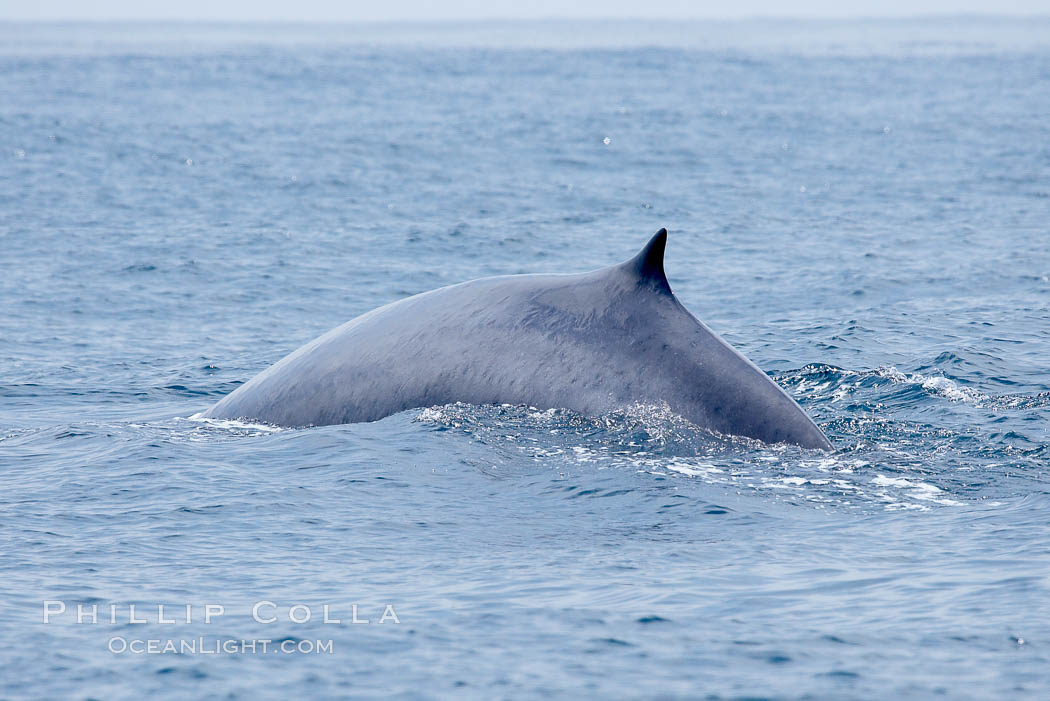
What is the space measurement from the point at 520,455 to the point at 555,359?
75 cm

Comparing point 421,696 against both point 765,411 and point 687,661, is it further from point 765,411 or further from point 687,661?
point 765,411

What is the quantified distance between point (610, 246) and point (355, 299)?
6.38 meters

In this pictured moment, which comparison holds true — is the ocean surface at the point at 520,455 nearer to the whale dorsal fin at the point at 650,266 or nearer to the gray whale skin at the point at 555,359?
the gray whale skin at the point at 555,359

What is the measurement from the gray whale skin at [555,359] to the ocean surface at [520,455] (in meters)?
0.19

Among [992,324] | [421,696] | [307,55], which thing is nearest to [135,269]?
[992,324]

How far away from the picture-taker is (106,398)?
15.2 m

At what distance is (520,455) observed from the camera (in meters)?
Answer: 10.3

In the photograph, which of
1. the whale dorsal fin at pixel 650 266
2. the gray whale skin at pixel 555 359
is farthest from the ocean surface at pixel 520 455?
the whale dorsal fin at pixel 650 266

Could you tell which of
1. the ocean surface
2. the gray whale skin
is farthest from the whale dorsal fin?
the ocean surface

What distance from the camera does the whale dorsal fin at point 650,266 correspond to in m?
9.67

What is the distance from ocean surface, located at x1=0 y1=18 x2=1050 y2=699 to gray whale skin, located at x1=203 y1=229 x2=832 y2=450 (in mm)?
192

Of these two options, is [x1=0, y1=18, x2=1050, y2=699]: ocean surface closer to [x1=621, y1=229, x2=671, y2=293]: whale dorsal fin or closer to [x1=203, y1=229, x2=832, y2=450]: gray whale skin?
[x1=203, y1=229, x2=832, y2=450]: gray whale skin

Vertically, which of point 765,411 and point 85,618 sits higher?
point 765,411

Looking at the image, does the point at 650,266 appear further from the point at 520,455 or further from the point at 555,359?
the point at 520,455
